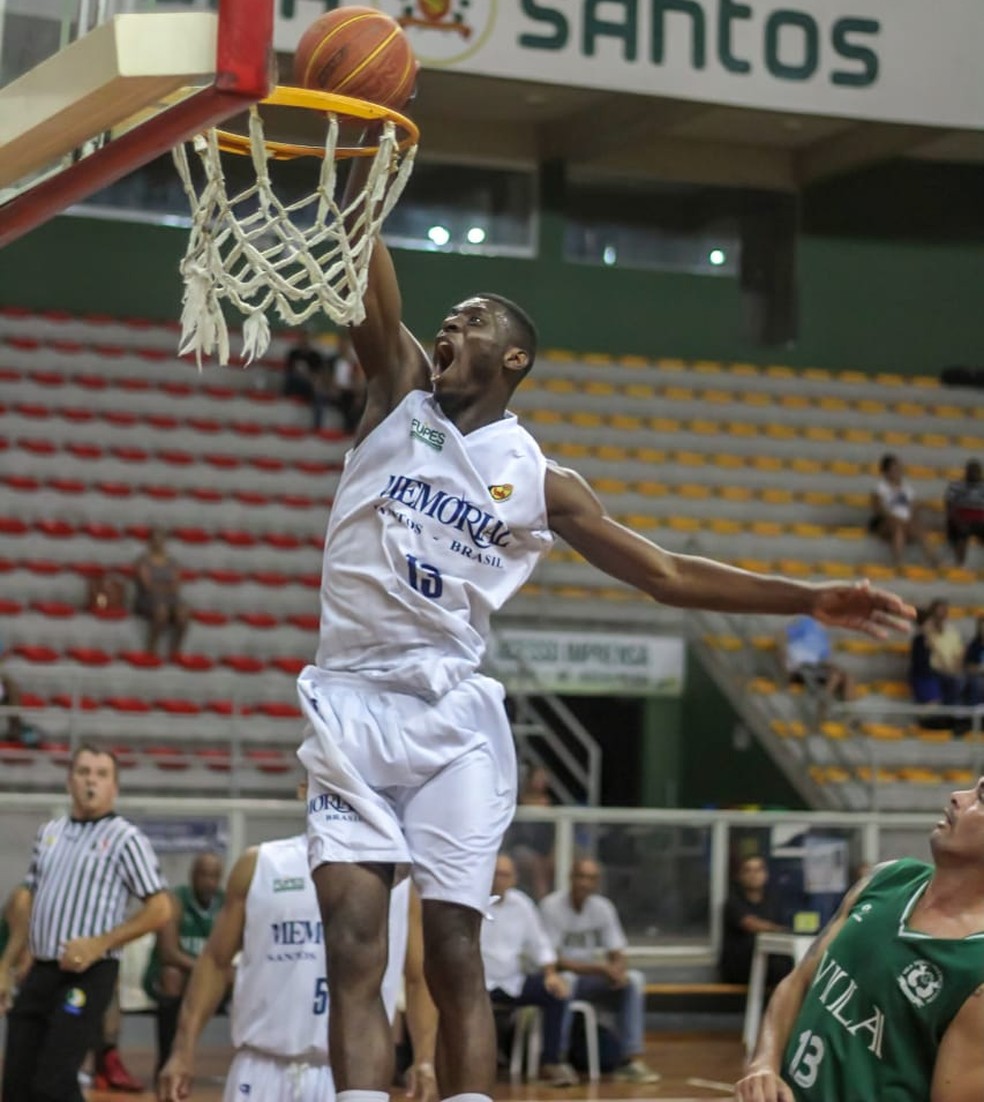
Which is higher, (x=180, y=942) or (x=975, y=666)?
(x=975, y=666)

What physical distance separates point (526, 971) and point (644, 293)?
12.2 m

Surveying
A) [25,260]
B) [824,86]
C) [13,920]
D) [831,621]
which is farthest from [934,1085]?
[25,260]

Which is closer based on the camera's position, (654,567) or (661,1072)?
(654,567)

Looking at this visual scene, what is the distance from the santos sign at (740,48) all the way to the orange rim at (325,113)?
14.3 m

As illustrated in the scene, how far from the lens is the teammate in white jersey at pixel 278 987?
20.2 feet

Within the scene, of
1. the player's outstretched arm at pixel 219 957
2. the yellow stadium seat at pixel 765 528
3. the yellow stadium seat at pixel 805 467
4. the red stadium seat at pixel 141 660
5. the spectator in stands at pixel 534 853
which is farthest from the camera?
the yellow stadium seat at pixel 805 467

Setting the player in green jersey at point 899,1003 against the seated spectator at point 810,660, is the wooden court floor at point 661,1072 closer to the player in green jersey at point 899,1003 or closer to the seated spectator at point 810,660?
the seated spectator at point 810,660

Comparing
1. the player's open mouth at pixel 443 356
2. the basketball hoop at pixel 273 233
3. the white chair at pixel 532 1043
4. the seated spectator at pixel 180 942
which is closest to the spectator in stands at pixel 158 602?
the seated spectator at pixel 180 942

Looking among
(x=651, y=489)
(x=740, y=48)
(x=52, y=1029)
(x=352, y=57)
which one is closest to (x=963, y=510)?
(x=651, y=489)

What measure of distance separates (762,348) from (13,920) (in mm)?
15937

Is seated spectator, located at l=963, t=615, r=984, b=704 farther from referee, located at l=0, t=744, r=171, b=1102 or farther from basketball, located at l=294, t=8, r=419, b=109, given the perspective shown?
basketball, located at l=294, t=8, r=419, b=109

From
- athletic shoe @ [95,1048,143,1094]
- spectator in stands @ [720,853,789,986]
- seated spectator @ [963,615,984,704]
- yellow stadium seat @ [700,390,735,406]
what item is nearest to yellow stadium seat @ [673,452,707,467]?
yellow stadium seat @ [700,390,735,406]

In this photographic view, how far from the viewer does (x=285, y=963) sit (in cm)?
631

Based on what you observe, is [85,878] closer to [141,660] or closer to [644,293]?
[141,660]
